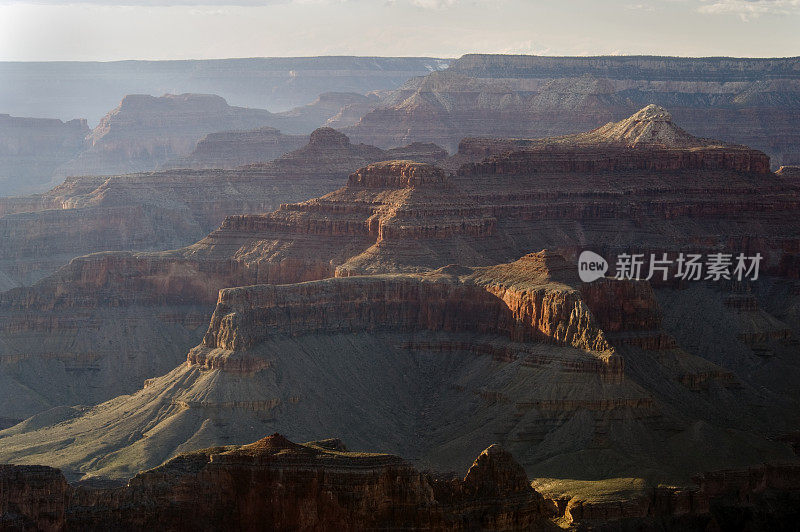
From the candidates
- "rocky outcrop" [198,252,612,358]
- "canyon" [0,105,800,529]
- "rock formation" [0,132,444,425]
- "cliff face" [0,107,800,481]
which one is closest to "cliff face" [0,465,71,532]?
"canyon" [0,105,800,529]

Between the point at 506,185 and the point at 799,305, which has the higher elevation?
the point at 506,185

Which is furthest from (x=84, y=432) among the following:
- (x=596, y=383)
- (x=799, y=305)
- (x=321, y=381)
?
(x=799, y=305)

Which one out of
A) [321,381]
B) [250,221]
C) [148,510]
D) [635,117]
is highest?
[635,117]

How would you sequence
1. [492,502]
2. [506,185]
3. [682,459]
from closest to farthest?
1. [492,502]
2. [682,459]
3. [506,185]

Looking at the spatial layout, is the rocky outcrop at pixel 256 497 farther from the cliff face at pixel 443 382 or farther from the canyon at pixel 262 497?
the cliff face at pixel 443 382

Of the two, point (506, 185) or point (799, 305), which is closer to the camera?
point (799, 305)

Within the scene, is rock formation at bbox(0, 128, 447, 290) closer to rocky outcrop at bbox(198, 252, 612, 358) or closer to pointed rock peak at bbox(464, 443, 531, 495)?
rocky outcrop at bbox(198, 252, 612, 358)

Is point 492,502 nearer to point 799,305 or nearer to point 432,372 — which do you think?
point 432,372

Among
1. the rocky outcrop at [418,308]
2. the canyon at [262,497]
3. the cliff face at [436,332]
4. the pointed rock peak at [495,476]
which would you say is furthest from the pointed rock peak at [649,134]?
the canyon at [262,497]
